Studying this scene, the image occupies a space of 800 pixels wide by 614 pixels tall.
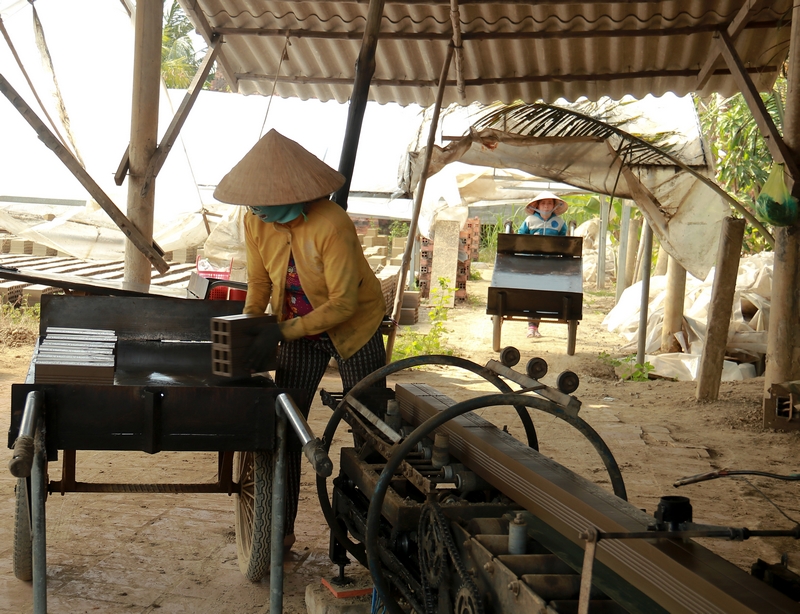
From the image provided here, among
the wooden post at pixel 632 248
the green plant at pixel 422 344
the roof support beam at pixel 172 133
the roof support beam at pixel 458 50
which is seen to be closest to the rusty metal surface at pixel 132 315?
the roof support beam at pixel 172 133

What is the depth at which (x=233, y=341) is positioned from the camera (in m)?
3.12

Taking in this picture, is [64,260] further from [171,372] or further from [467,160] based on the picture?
[171,372]

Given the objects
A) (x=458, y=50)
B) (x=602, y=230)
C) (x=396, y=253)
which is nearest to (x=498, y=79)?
(x=458, y=50)

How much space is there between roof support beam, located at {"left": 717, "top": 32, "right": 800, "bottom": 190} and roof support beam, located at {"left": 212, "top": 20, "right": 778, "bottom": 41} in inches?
7.2

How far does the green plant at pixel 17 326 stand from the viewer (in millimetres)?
8875

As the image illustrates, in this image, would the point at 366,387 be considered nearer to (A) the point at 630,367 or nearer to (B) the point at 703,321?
(A) the point at 630,367

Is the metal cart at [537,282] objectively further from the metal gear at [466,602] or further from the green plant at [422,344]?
the metal gear at [466,602]

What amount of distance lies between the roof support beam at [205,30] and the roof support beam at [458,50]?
2092 millimetres

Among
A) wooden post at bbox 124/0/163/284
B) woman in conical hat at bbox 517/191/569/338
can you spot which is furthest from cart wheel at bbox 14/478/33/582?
woman in conical hat at bbox 517/191/569/338

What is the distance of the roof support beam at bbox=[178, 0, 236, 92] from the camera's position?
6.73 metres

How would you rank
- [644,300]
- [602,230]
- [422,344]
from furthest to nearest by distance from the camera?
[602,230] < [422,344] < [644,300]

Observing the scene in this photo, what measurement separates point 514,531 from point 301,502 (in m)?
2.58

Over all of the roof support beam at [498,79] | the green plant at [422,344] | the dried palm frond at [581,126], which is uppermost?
the roof support beam at [498,79]

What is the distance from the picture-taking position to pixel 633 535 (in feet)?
5.80
